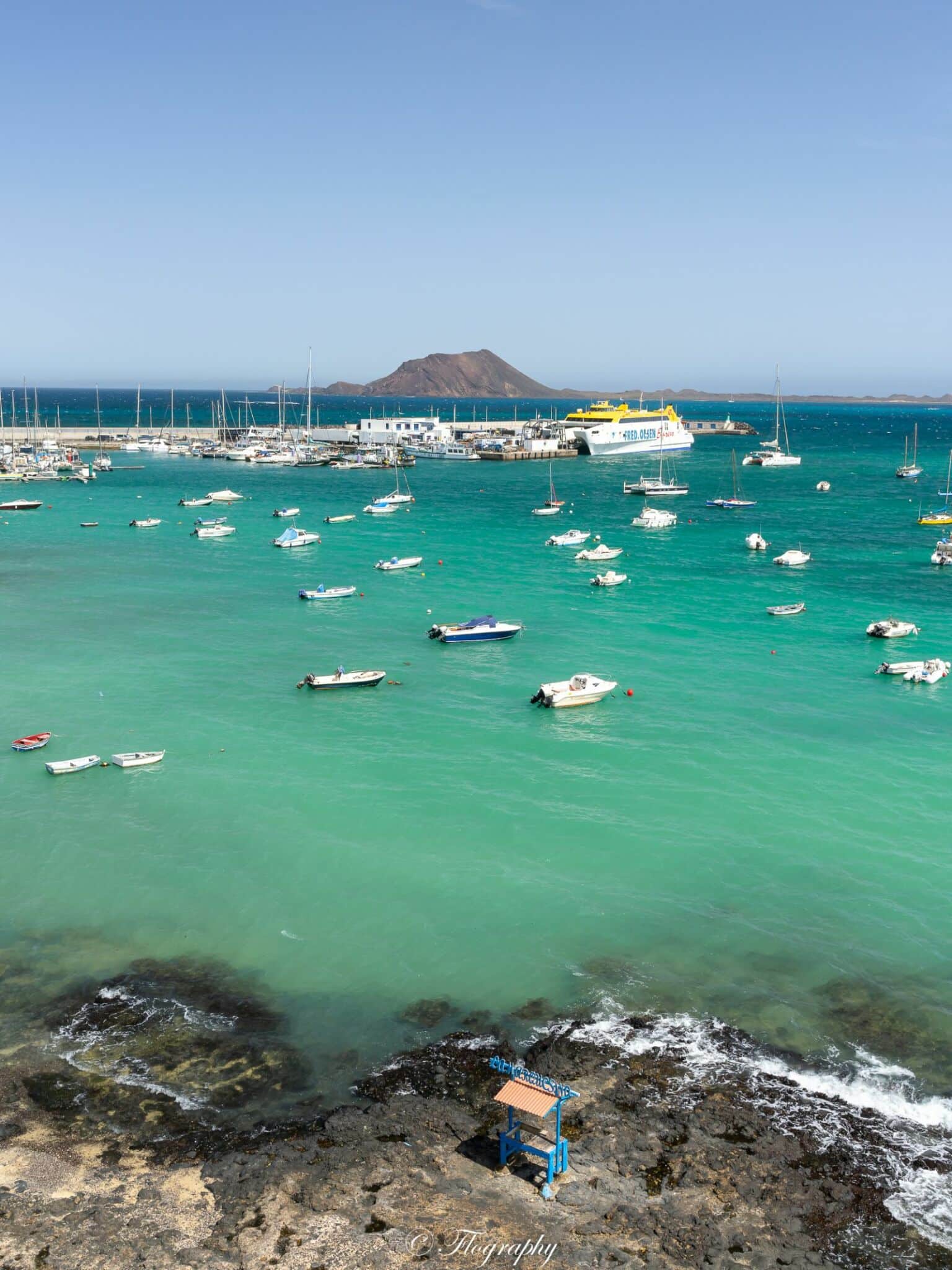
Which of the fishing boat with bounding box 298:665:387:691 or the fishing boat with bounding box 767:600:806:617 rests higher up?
the fishing boat with bounding box 767:600:806:617

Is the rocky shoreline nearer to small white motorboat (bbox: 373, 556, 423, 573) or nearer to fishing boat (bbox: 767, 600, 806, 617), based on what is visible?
fishing boat (bbox: 767, 600, 806, 617)

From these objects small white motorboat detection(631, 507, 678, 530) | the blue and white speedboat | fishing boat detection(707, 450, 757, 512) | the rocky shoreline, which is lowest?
the rocky shoreline

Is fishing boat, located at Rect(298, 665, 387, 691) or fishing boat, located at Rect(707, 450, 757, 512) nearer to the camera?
fishing boat, located at Rect(298, 665, 387, 691)

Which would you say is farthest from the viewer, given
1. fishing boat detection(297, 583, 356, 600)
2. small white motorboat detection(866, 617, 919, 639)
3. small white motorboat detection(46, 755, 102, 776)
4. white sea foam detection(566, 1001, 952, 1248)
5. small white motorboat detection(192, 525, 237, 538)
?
small white motorboat detection(192, 525, 237, 538)

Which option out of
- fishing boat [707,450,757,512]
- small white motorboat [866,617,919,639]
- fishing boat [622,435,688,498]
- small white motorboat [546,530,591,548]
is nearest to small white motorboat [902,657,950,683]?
small white motorboat [866,617,919,639]

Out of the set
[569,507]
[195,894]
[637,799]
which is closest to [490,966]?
[195,894]

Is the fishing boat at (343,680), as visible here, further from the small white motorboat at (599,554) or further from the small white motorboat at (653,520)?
the small white motorboat at (653,520)

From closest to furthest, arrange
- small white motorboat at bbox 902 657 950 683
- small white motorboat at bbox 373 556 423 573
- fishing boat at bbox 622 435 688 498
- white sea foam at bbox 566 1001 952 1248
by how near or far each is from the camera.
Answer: white sea foam at bbox 566 1001 952 1248
small white motorboat at bbox 902 657 950 683
small white motorboat at bbox 373 556 423 573
fishing boat at bbox 622 435 688 498
